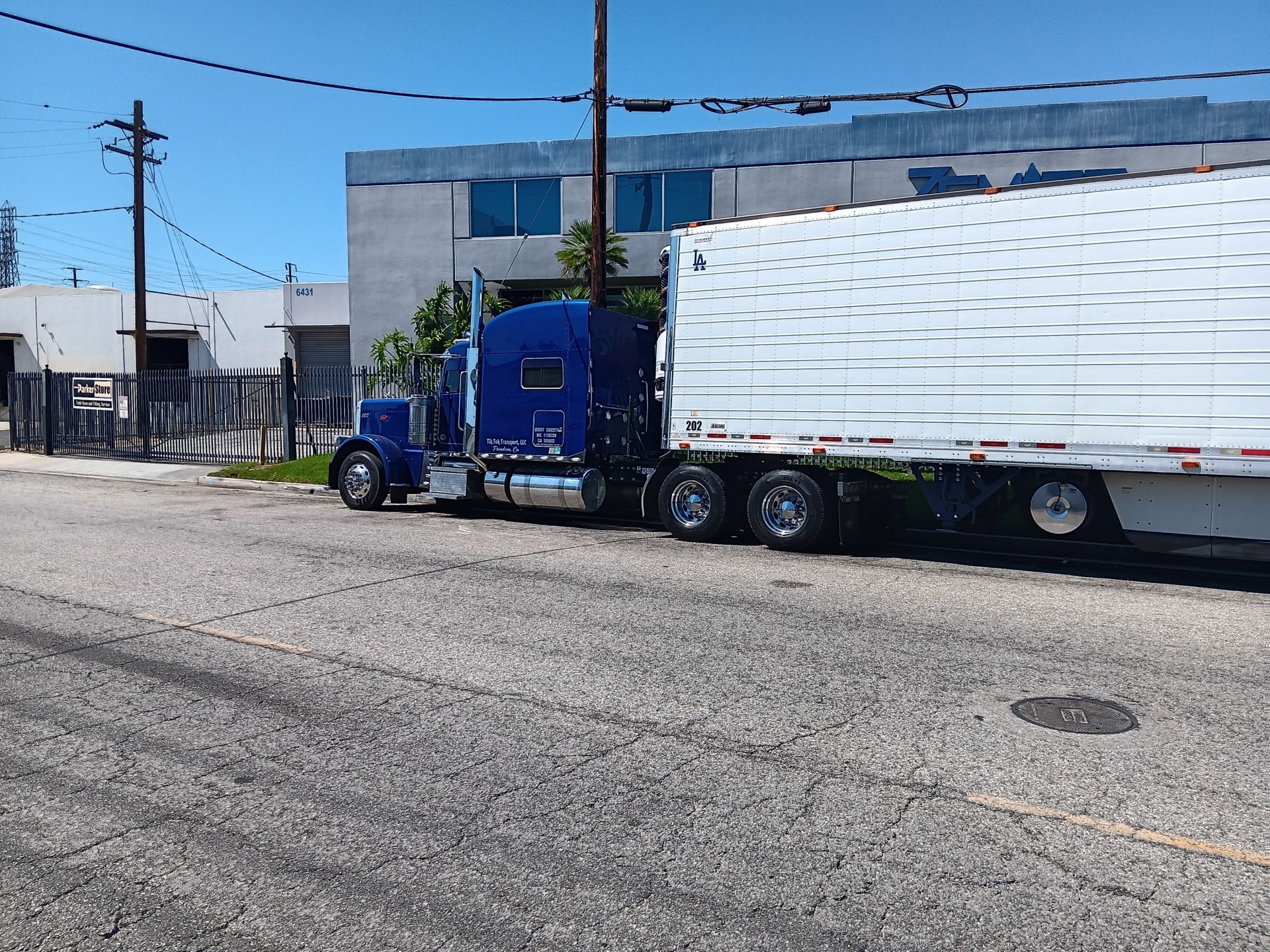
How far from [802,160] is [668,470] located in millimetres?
17670

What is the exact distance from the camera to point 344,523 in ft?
47.9

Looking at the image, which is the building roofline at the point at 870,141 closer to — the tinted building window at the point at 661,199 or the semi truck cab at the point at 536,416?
the tinted building window at the point at 661,199

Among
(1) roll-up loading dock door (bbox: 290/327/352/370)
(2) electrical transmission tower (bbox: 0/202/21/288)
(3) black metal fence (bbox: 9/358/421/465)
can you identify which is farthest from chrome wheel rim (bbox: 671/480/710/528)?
(2) electrical transmission tower (bbox: 0/202/21/288)

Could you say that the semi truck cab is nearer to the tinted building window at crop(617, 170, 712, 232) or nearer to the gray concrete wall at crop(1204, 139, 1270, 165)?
the tinted building window at crop(617, 170, 712, 232)

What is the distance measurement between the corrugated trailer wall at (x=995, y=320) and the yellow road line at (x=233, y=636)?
6818mm

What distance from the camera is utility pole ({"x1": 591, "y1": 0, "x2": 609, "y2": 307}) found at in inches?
697

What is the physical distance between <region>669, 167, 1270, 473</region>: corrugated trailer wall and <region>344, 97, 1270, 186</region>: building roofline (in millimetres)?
17091

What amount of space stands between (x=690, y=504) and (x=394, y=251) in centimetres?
2231

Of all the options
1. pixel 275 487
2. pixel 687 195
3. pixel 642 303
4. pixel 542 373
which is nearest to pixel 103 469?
pixel 275 487

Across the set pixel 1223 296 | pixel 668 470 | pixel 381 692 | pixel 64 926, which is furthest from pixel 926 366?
pixel 64 926

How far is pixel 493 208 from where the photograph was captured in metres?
31.1

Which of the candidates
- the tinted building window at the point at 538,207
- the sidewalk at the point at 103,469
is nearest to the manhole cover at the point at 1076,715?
the sidewalk at the point at 103,469

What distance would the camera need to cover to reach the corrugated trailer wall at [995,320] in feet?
31.0

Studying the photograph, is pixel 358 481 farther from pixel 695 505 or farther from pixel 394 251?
pixel 394 251
